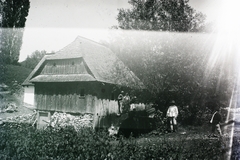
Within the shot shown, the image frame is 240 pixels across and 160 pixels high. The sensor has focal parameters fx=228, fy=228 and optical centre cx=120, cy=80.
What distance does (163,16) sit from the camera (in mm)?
20031

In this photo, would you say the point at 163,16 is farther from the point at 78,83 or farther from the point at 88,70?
the point at 78,83

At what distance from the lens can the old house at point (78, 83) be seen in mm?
17469

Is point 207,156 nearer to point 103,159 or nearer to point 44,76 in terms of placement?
point 103,159

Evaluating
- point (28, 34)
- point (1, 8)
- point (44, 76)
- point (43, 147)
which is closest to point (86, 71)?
point (44, 76)

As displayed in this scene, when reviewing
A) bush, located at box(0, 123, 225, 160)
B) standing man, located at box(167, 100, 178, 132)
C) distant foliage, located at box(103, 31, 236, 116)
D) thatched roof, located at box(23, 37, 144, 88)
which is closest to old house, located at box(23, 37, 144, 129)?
thatched roof, located at box(23, 37, 144, 88)

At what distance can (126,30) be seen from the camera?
21062 mm

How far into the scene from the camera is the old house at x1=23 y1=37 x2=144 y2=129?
17.5 meters

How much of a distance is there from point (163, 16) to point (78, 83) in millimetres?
9441

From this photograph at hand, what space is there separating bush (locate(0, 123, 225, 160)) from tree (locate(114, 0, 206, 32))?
1381 cm

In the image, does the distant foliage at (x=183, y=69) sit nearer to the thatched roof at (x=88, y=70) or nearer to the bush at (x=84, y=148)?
the thatched roof at (x=88, y=70)

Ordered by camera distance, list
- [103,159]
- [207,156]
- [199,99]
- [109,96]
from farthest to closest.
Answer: [109,96]
[199,99]
[207,156]
[103,159]

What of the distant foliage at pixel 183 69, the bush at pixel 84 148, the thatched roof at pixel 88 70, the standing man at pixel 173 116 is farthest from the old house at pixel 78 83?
the bush at pixel 84 148

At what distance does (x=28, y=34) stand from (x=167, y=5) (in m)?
12.7

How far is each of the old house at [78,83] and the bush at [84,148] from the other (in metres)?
9.71
